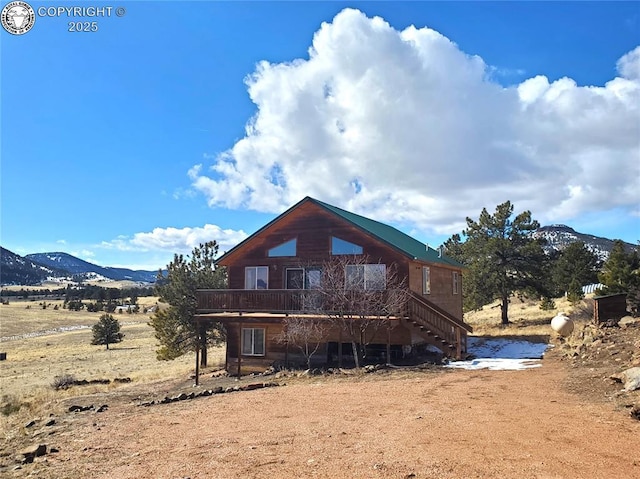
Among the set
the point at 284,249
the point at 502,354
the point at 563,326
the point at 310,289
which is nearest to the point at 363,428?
the point at 310,289

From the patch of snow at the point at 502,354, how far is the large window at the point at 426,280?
3.39 metres

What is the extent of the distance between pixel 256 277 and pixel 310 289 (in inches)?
162

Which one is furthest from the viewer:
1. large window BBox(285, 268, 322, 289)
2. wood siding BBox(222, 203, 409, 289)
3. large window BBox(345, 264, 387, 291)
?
large window BBox(285, 268, 322, 289)

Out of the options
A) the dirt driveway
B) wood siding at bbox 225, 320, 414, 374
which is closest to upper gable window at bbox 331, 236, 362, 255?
wood siding at bbox 225, 320, 414, 374

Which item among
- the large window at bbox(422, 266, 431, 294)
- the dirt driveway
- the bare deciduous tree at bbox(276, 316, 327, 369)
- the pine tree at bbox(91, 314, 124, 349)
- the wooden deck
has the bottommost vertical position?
the pine tree at bbox(91, 314, 124, 349)

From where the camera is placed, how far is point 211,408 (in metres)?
14.7

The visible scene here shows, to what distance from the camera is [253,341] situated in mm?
25719

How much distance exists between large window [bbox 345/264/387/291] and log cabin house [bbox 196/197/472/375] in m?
0.05

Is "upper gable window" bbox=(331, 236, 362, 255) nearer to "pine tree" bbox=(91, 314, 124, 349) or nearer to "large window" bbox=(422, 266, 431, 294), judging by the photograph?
"large window" bbox=(422, 266, 431, 294)

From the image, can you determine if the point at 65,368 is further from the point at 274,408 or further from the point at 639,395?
the point at 639,395

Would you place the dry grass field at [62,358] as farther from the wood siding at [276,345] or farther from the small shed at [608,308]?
the small shed at [608,308]

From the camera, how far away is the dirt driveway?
312 inches

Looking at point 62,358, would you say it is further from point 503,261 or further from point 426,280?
point 503,261

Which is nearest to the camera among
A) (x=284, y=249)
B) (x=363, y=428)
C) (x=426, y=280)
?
(x=363, y=428)
